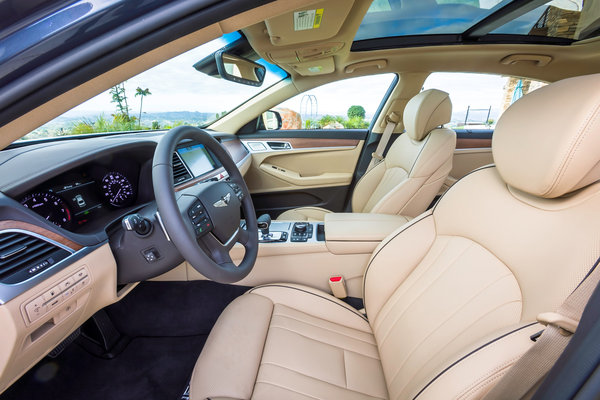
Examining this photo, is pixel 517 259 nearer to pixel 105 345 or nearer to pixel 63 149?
pixel 63 149

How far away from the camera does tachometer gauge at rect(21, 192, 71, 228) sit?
0.91 m

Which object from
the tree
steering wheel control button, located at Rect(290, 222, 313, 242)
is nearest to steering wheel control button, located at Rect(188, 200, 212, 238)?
steering wheel control button, located at Rect(290, 222, 313, 242)

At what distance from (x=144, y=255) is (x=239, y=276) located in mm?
329

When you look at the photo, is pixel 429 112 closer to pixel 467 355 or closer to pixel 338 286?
pixel 338 286

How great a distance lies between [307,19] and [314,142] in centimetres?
141

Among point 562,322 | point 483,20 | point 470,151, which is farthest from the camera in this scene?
point 470,151

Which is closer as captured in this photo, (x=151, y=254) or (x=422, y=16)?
(x=151, y=254)

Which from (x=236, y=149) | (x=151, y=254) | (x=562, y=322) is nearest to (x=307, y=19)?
(x=151, y=254)

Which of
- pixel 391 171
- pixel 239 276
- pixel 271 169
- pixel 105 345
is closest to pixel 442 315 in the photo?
pixel 239 276

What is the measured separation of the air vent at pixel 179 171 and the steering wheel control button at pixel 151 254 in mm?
620

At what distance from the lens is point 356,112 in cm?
271

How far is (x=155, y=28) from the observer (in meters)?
0.47

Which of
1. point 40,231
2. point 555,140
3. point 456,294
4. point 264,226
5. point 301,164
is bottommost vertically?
point 301,164

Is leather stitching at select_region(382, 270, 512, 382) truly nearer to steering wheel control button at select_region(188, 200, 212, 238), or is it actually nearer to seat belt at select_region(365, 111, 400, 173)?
steering wheel control button at select_region(188, 200, 212, 238)
